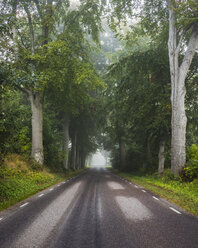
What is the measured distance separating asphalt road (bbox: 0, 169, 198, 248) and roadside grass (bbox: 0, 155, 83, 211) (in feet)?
4.52

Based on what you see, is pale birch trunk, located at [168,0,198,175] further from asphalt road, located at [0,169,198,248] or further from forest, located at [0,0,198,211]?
asphalt road, located at [0,169,198,248]

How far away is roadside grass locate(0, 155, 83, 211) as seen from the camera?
316 inches

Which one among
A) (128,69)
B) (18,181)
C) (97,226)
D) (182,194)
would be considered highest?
(128,69)

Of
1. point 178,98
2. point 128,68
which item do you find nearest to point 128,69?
point 128,68

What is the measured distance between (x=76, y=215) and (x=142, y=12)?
15.4 m

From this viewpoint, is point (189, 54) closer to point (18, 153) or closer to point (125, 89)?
point (125, 89)

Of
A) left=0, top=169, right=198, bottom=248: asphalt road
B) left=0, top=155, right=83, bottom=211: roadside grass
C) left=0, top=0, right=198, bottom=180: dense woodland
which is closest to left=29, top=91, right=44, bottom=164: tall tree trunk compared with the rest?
left=0, top=0, right=198, bottom=180: dense woodland

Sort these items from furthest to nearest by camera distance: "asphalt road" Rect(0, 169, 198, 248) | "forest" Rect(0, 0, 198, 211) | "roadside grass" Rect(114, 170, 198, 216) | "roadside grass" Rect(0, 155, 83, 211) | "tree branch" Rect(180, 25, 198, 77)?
"forest" Rect(0, 0, 198, 211), "tree branch" Rect(180, 25, 198, 77), "roadside grass" Rect(0, 155, 83, 211), "roadside grass" Rect(114, 170, 198, 216), "asphalt road" Rect(0, 169, 198, 248)

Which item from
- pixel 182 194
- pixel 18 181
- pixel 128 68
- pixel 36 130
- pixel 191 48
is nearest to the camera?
pixel 182 194

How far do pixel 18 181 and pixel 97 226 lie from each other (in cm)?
→ 724

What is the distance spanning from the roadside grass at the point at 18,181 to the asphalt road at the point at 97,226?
54.2 inches

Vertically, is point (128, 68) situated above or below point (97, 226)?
above

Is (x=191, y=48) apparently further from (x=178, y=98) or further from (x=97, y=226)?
(x=97, y=226)

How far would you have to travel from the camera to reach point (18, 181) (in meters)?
10.5
